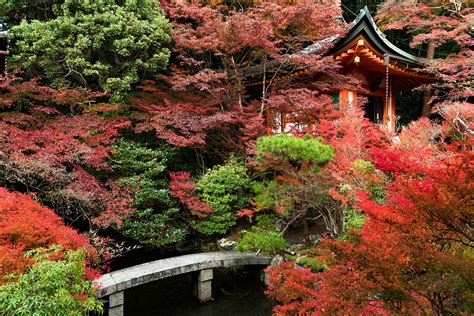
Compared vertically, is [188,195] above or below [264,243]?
above

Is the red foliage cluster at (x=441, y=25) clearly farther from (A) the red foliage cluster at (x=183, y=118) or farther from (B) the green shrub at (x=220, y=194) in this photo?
(B) the green shrub at (x=220, y=194)

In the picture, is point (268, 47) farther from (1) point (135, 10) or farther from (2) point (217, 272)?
(2) point (217, 272)

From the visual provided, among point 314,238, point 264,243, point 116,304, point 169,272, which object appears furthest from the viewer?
point 314,238

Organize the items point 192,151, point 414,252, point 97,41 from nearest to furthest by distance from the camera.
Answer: point 414,252, point 97,41, point 192,151

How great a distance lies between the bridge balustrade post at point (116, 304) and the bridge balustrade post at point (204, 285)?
5.61 feet

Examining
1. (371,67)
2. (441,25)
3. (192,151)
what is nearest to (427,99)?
(441,25)

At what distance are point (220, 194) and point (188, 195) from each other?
0.80m

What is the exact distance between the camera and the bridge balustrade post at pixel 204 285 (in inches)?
286

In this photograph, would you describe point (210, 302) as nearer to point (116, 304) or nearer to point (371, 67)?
point (116, 304)

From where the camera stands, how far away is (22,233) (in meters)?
4.36

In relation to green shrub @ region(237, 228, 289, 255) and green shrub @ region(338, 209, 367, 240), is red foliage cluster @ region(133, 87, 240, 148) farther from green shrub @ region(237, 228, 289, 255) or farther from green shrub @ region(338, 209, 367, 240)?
green shrub @ region(338, 209, 367, 240)

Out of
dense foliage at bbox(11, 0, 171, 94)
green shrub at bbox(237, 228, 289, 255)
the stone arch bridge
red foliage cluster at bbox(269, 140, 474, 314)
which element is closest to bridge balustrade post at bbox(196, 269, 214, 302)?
the stone arch bridge

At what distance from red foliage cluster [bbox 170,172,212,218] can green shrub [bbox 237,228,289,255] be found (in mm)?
1173

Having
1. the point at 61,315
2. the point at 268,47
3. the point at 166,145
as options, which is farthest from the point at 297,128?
the point at 61,315
